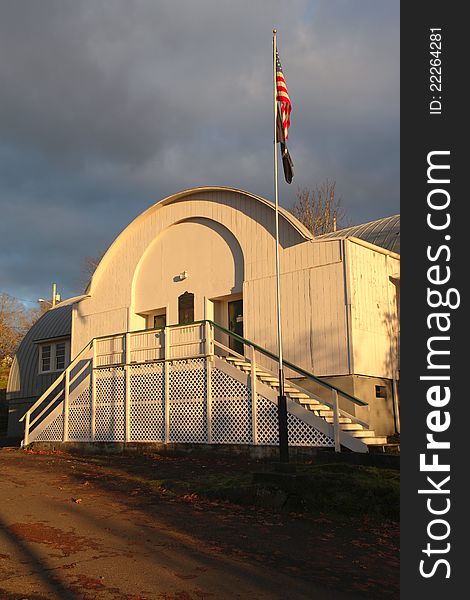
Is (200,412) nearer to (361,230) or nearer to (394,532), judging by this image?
(394,532)

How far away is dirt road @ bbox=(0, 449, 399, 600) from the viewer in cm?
598

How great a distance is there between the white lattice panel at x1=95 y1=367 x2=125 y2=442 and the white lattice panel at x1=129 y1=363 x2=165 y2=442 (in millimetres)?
497

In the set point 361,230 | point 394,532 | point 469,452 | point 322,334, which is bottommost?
point 394,532

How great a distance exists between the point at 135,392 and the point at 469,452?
1414 centimetres

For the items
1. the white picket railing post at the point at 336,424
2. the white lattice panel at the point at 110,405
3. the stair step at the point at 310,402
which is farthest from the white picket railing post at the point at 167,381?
the white picket railing post at the point at 336,424

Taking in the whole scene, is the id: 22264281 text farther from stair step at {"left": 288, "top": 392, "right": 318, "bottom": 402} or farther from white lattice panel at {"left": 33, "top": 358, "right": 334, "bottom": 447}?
stair step at {"left": 288, "top": 392, "right": 318, "bottom": 402}

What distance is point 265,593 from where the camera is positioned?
19.3 ft

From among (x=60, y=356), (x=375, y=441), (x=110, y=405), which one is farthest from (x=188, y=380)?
(x=60, y=356)

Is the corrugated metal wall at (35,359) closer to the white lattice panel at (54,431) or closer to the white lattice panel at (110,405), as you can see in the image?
the white lattice panel at (54,431)

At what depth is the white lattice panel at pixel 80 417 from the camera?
20.0 meters

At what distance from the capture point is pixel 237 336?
1606cm

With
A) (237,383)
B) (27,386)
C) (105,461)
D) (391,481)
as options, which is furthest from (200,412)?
(27,386)

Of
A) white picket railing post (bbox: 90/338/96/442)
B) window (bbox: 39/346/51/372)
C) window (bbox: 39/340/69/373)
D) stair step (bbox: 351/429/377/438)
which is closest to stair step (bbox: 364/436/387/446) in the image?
stair step (bbox: 351/429/377/438)

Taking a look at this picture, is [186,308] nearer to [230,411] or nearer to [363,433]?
[230,411]
